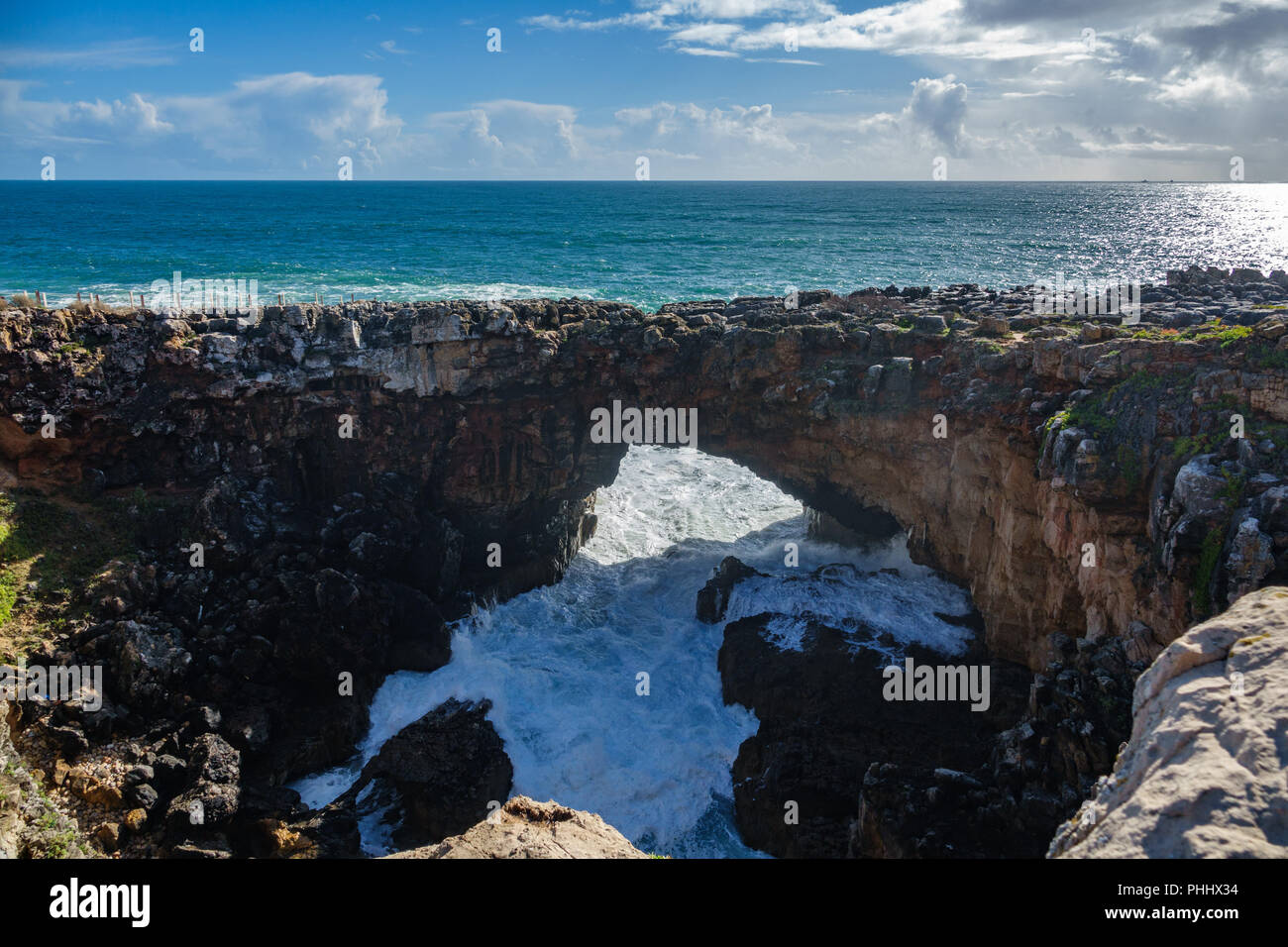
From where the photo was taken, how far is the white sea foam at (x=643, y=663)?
20.7 m

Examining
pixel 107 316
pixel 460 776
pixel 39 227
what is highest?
pixel 39 227

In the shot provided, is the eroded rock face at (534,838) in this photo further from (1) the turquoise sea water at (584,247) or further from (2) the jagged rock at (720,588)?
(1) the turquoise sea water at (584,247)

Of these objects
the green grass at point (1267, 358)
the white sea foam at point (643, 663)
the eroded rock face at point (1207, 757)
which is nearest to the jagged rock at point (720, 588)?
the white sea foam at point (643, 663)

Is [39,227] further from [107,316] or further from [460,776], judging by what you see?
[460,776]

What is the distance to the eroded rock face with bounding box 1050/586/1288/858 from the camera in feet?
20.5

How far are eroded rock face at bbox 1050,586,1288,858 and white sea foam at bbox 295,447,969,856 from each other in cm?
1287

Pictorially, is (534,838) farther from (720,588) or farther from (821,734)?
(720,588)

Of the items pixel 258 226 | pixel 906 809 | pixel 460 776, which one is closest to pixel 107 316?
pixel 460 776

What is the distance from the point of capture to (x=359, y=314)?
92.6 ft

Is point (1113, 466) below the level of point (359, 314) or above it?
below

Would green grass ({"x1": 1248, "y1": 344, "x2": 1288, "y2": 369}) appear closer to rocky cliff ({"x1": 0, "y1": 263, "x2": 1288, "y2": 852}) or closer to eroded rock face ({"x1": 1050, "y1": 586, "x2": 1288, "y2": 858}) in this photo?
rocky cliff ({"x1": 0, "y1": 263, "x2": 1288, "y2": 852})

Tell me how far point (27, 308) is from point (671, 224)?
10363 centimetres

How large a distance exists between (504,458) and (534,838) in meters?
19.1

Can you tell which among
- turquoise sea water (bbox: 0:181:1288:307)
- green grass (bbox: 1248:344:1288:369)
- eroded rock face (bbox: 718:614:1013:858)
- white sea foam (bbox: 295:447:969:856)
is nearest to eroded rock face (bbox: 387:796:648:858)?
eroded rock face (bbox: 718:614:1013:858)
